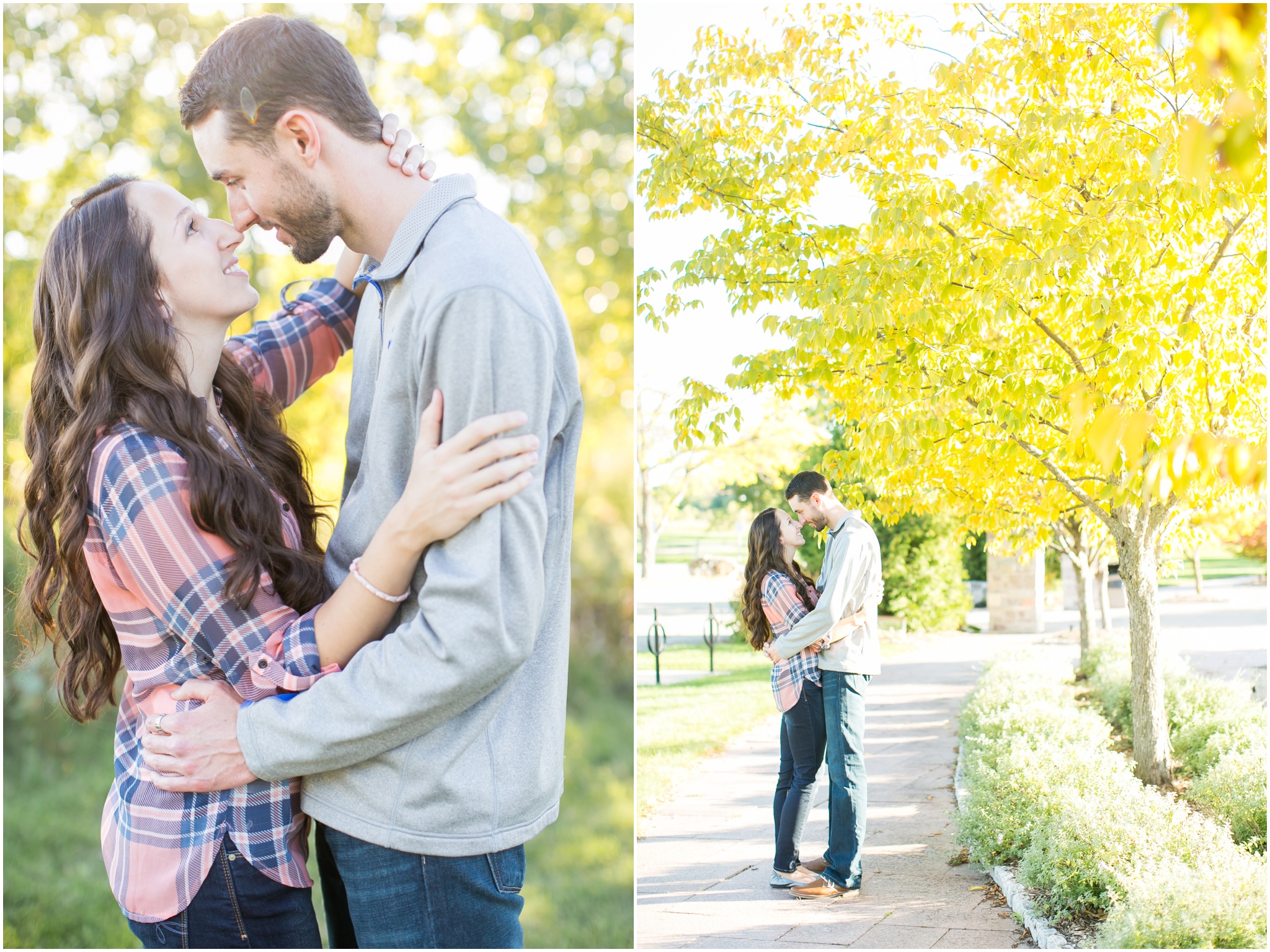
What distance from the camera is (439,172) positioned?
15.8ft

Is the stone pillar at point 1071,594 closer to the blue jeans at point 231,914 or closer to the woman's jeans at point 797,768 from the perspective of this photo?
the woman's jeans at point 797,768

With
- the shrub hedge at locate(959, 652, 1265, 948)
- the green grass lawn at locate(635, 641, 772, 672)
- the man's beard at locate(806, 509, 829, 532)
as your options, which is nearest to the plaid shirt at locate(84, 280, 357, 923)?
the green grass lawn at locate(635, 641, 772, 672)

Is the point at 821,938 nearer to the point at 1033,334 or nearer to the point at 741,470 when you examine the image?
the point at 741,470

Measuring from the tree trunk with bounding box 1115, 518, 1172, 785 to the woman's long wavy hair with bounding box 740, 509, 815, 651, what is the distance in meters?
1.08

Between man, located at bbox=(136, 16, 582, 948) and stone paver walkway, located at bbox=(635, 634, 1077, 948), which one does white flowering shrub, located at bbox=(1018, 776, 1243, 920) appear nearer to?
stone paver walkway, located at bbox=(635, 634, 1077, 948)

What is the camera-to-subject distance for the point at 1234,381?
116 inches

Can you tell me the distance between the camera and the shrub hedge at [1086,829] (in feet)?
7.97

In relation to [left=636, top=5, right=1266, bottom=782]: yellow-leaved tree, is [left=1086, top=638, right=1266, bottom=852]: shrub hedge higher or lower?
lower

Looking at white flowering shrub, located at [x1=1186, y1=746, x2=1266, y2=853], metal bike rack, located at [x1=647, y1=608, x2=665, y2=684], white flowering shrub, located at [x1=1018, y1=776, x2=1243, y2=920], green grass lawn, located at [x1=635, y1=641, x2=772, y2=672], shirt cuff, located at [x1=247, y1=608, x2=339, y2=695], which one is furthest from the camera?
metal bike rack, located at [x1=647, y1=608, x2=665, y2=684]

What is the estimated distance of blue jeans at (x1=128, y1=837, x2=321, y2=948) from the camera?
1464mm

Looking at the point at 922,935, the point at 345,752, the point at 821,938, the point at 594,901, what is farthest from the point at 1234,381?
the point at 594,901

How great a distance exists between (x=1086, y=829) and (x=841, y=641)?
0.86m

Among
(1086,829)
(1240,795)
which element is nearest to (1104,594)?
(1240,795)

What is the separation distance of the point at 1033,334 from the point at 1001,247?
0.97 ft
